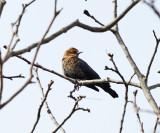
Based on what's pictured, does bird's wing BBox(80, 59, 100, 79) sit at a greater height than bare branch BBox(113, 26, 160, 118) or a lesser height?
greater

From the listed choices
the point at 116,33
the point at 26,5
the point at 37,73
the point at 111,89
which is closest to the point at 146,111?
the point at 26,5

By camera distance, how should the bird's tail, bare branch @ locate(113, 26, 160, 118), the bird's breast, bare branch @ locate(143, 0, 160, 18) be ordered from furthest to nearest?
the bird's breast → the bird's tail → bare branch @ locate(113, 26, 160, 118) → bare branch @ locate(143, 0, 160, 18)

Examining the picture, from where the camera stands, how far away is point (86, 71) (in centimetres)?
754

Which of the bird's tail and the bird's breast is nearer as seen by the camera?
the bird's tail

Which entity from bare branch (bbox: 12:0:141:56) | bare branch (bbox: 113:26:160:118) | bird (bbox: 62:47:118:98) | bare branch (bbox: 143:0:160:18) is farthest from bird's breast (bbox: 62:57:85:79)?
bare branch (bbox: 143:0:160:18)

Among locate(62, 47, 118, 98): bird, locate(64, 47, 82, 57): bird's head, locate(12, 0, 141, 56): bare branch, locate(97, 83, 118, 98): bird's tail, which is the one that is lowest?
locate(12, 0, 141, 56): bare branch

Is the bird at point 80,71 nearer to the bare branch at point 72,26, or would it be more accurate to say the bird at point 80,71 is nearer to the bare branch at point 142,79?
the bare branch at point 142,79

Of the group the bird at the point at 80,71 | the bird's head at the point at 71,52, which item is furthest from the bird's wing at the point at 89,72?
the bird's head at the point at 71,52

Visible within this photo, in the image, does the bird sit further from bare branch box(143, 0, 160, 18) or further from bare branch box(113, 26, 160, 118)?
bare branch box(143, 0, 160, 18)

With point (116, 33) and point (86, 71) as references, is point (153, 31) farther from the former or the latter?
point (86, 71)

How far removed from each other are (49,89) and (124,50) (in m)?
1.12

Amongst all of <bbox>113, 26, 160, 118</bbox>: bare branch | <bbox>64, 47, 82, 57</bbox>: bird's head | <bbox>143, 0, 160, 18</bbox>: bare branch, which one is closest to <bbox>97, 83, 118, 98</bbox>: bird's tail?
<bbox>64, 47, 82, 57</bbox>: bird's head

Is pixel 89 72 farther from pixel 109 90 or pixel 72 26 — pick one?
pixel 72 26

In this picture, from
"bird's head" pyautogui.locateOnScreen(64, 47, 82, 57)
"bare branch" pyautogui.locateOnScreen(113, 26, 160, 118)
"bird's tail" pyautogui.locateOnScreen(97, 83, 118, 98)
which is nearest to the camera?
"bare branch" pyautogui.locateOnScreen(113, 26, 160, 118)
